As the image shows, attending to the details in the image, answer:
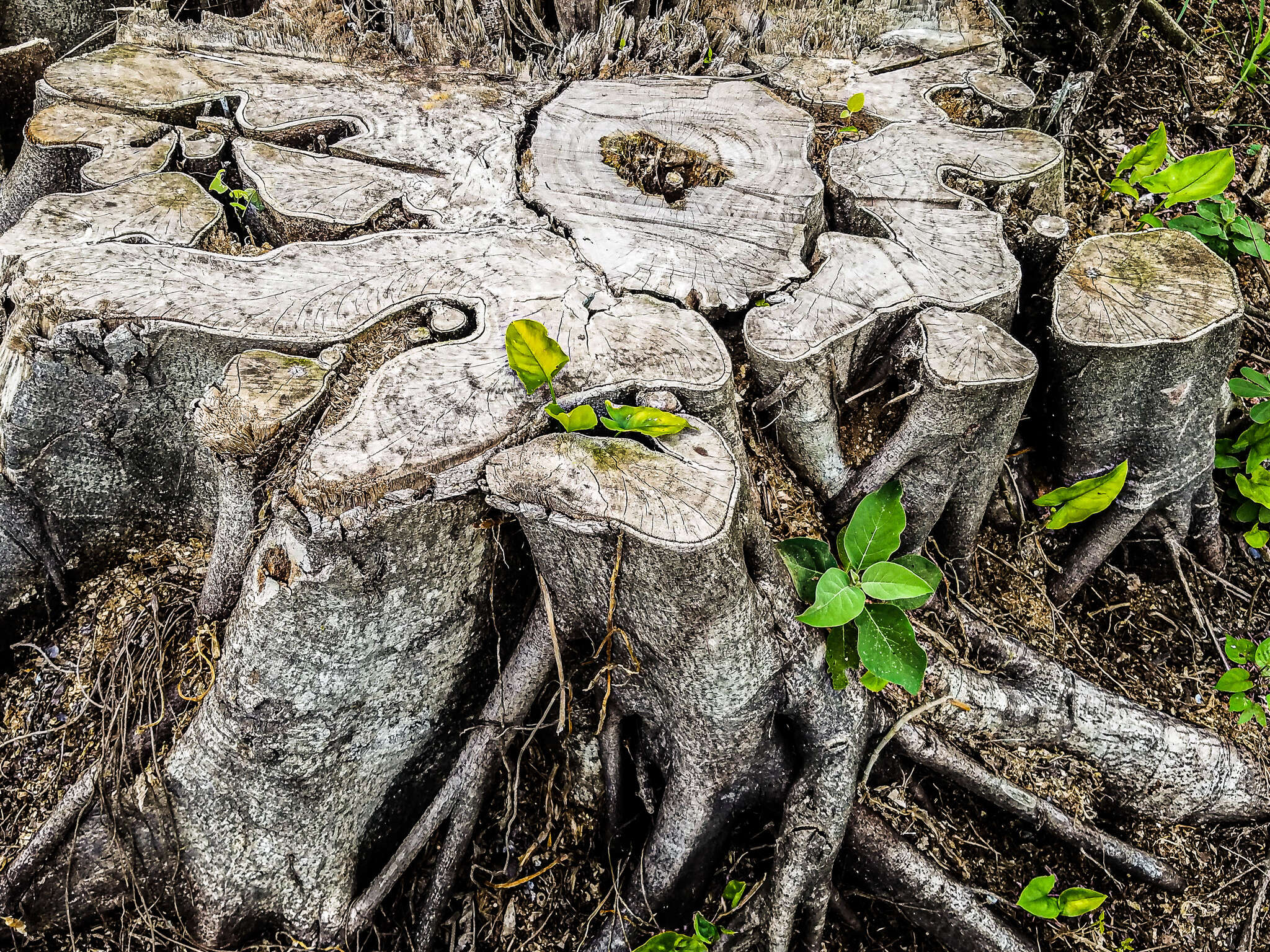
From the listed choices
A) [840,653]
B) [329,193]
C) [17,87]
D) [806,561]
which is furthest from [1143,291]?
[17,87]

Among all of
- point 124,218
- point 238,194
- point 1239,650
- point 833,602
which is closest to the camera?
point 833,602

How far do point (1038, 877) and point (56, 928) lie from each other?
8.81 feet

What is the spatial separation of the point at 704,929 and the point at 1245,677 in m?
1.88

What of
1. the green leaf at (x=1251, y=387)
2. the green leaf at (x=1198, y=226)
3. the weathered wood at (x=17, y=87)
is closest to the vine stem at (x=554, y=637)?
the green leaf at (x=1251, y=387)

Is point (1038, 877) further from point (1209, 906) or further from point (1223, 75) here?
point (1223, 75)

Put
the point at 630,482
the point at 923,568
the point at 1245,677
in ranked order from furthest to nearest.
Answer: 1. the point at 1245,677
2. the point at 923,568
3. the point at 630,482

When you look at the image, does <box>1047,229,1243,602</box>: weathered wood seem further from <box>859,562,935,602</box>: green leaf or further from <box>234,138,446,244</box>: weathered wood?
<box>234,138,446,244</box>: weathered wood

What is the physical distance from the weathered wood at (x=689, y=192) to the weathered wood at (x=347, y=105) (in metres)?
0.14

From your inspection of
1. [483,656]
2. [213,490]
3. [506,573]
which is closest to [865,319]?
[506,573]

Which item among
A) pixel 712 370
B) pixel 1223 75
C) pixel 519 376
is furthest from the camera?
pixel 1223 75

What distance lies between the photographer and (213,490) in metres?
2.50

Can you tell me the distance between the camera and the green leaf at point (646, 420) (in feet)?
5.92

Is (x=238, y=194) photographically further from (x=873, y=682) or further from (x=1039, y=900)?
(x=1039, y=900)

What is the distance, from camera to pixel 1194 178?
2.72m
